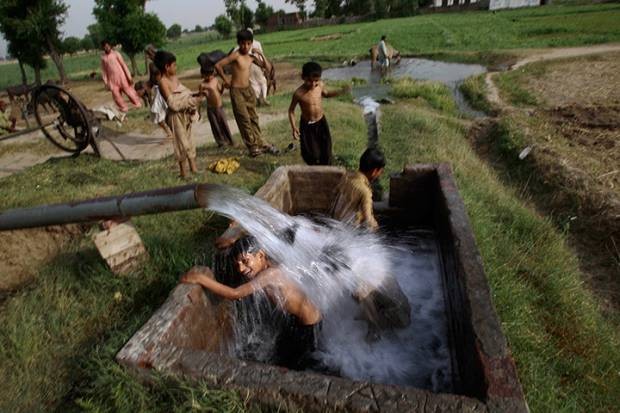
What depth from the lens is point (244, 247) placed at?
9.20 feet

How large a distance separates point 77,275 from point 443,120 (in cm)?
835

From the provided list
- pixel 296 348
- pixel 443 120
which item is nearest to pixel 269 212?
pixel 296 348

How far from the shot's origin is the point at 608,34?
64.2 ft

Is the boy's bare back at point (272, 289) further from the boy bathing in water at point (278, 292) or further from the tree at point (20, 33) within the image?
the tree at point (20, 33)

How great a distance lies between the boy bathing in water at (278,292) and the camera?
8.40 ft

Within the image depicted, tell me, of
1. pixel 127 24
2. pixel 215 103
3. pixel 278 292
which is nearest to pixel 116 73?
pixel 215 103

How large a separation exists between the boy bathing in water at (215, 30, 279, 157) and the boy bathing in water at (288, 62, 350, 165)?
1.20m

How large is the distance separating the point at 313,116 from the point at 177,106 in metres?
1.79

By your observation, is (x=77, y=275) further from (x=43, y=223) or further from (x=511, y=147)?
(x=511, y=147)

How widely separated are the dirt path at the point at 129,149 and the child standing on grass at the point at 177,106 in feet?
6.66

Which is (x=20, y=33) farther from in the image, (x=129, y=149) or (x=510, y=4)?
(x=510, y=4)

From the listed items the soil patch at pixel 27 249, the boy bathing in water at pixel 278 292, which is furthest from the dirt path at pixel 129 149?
the boy bathing in water at pixel 278 292

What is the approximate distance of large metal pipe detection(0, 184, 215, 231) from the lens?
2.26 m

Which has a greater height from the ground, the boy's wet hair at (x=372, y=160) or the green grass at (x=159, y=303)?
the boy's wet hair at (x=372, y=160)
